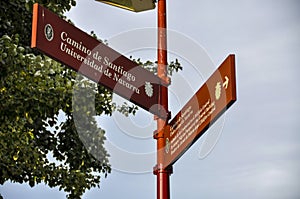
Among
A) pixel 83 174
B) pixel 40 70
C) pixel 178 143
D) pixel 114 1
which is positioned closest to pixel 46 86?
pixel 40 70

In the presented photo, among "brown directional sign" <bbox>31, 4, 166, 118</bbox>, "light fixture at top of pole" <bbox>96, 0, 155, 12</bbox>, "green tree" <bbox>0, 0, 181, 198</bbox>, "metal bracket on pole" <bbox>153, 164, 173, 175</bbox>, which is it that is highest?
"green tree" <bbox>0, 0, 181, 198</bbox>

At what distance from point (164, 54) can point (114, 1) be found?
27.0 inches

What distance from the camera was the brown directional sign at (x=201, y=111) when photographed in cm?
404

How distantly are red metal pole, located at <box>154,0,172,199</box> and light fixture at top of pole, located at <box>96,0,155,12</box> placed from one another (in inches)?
5.4

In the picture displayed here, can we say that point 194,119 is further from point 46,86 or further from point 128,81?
point 46,86

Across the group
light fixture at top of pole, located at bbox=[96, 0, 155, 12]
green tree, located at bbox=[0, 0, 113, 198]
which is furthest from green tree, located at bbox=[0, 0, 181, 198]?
light fixture at top of pole, located at bbox=[96, 0, 155, 12]

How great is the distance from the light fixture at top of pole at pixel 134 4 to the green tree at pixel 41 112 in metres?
3.53

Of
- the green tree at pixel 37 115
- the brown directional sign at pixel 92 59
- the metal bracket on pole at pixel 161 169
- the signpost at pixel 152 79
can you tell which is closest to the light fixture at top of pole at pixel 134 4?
the signpost at pixel 152 79

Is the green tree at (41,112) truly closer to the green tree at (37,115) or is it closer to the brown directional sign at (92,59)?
the green tree at (37,115)

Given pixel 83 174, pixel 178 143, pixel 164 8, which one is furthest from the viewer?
pixel 83 174

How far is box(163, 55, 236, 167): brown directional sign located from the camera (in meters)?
4.04

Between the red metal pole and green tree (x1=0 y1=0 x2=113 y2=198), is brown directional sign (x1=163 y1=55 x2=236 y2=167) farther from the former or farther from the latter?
green tree (x1=0 y1=0 x2=113 y2=198)

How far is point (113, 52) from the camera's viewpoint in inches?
196

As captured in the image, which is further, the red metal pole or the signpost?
the red metal pole
